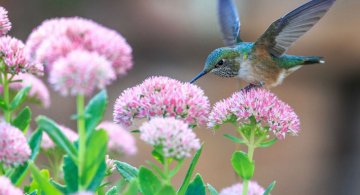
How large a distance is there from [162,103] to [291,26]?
31.4 inches

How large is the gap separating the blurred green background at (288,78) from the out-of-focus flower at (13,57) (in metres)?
3.12

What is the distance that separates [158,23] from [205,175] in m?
1.06

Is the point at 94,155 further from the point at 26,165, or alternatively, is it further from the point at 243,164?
the point at 243,164

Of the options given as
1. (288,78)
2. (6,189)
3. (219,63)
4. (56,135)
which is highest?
(288,78)

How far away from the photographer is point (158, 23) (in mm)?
4730

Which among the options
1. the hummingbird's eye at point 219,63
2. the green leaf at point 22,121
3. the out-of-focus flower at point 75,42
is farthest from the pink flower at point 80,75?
the hummingbird's eye at point 219,63

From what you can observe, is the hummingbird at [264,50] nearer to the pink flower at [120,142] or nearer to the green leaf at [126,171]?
the pink flower at [120,142]

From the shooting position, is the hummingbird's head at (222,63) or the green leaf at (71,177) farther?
the hummingbird's head at (222,63)

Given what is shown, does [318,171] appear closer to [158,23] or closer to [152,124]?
[158,23]

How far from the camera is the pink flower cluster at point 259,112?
144 cm

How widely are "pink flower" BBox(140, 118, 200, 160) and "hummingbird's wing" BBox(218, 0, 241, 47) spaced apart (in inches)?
44.4

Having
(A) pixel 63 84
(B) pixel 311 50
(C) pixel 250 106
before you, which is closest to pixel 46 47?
(A) pixel 63 84

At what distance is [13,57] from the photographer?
1382mm

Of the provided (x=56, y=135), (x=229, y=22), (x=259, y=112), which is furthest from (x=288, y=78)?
(x=56, y=135)
